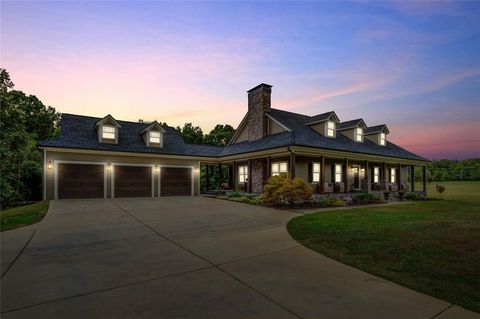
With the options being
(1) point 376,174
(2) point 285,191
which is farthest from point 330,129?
(2) point 285,191

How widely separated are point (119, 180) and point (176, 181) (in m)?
4.41

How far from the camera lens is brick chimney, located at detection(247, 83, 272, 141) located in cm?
2042

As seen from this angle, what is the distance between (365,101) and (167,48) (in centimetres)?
2030

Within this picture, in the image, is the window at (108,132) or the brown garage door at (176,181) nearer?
the window at (108,132)

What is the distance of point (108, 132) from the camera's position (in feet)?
61.2

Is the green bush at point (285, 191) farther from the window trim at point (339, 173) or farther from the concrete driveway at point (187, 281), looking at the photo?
the window trim at point (339, 173)

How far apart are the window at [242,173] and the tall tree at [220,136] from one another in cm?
1672

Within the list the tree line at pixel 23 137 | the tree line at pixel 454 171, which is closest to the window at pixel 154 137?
the tree line at pixel 23 137

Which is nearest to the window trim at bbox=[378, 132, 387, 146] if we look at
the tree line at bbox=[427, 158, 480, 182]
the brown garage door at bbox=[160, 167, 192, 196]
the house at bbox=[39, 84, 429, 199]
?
the house at bbox=[39, 84, 429, 199]

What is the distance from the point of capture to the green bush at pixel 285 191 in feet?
43.5

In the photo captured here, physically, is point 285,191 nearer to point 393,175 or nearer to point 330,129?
point 330,129

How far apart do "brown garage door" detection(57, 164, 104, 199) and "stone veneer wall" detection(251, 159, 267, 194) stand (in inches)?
451

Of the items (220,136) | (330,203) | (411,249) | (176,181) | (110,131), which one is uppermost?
(220,136)

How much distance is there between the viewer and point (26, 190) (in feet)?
59.6
